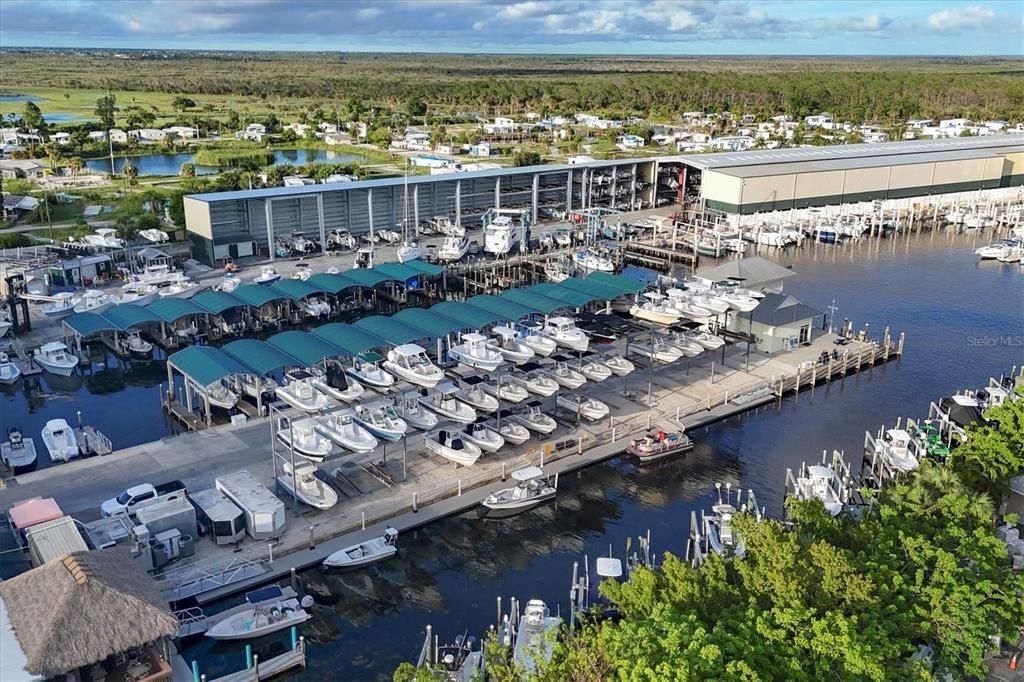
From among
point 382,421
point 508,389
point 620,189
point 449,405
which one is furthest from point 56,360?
point 620,189

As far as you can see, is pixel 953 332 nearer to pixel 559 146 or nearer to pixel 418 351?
pixel 418 351

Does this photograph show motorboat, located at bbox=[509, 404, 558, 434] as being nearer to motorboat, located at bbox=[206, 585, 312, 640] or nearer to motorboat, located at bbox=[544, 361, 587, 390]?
motorboat, located at bbox=[544, 361, 587, 390]

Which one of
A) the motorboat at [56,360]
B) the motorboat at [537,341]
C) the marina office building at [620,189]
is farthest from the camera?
the marina office building at [620,189]

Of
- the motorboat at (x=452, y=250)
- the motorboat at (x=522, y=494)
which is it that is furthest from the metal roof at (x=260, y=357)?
the motorboat at (x=452, y=250)

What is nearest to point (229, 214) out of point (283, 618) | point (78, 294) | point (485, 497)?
point (78, 294)

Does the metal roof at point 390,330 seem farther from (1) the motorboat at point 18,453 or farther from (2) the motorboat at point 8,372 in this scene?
(2) the motorboat at point 8,372

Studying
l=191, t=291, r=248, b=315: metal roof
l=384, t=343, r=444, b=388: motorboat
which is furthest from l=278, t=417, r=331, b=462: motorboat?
l=191, t=291, r=248, b=315: metal roof

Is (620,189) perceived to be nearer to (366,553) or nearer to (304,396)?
(304,396)
